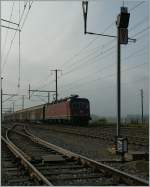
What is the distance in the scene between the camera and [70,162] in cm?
1080

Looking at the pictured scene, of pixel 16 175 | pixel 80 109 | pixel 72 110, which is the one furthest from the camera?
pixel 80 109

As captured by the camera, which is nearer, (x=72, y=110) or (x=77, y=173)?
(x=77, y=173)

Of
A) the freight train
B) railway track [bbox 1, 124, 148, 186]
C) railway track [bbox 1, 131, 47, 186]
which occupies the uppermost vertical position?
the freight train

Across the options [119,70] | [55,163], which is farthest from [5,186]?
[119,70]

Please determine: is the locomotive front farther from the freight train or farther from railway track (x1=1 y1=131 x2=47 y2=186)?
railway track (x1=1 y1=131 x2=47 y2=186)

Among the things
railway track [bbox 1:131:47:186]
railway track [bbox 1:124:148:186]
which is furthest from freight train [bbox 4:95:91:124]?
railway track [bbox 1:124:148:186]

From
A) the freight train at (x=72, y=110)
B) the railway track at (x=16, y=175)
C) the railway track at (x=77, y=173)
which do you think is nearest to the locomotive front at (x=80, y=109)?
the freight train at (x=72, y=110)

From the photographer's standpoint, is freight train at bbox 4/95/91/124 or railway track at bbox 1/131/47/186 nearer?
railway track at bbox 1/131/47/186

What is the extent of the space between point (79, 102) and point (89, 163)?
99.9 feet

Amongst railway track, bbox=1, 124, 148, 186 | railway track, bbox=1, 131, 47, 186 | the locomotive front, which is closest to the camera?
railway track, bbox=1, 124, 148, 186

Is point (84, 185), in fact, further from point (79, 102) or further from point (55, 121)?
point (55, 121)

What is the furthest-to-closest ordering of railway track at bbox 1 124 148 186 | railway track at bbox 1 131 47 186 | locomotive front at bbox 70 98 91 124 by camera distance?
locomotive front at bbox 70 98 91 124
railway track at bbox 1 131 47 186
railway track at bbox 1 124 148 186

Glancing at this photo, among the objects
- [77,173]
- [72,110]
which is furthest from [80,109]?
[77,173]

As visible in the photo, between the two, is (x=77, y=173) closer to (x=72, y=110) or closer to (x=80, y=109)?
(x=72, y=110)
